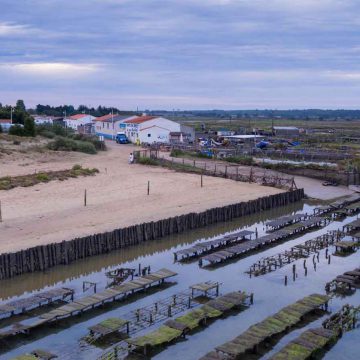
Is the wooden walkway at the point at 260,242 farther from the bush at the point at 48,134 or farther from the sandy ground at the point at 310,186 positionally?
the bush at the point at 48,134

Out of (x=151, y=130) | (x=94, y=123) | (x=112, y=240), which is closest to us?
(x=112, y=240)

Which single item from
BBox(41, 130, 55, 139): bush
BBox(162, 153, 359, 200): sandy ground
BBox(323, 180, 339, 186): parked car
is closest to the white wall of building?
BBox(41, 130, 55, 139): bush

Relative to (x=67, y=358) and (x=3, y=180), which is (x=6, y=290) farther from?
(x=3, y=180)

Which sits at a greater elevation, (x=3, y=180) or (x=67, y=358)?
(x=3, y=180)

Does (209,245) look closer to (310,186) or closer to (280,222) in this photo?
(280,222)

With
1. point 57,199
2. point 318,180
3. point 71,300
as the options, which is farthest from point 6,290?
point 318,180

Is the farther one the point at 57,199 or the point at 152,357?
the point at 57,199
